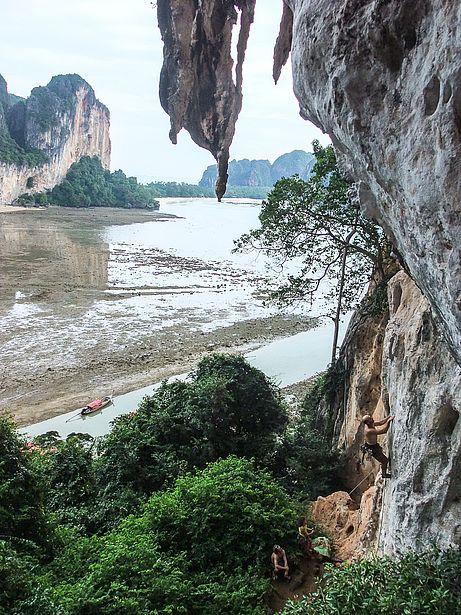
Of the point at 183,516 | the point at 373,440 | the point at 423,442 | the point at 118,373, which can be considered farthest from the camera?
the point at 118,373

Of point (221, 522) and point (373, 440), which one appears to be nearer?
point (373, 440)

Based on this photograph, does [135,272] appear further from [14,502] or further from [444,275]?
[444,275]

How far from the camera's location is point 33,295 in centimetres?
2694

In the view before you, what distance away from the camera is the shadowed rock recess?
375cm

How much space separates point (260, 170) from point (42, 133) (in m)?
109

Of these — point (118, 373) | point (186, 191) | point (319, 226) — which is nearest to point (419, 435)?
point (319, 226)

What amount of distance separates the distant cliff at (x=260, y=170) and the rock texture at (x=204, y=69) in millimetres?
164413

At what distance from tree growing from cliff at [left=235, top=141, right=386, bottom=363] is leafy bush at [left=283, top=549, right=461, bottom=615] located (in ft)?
25.3

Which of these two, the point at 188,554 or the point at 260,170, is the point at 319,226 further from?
the point at 260,170

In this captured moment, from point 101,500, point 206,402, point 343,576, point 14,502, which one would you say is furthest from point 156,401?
point 343,576

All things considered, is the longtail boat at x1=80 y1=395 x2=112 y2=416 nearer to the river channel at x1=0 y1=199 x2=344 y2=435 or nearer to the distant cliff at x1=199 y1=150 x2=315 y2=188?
the river channel at x1=0 y1=199 x2=344 y2=435

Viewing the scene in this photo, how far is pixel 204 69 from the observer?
570 inches

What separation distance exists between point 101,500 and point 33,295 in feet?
65.5

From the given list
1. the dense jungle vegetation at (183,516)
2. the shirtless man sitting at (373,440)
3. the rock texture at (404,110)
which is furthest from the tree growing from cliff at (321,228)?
the rock texture at (404,110)
